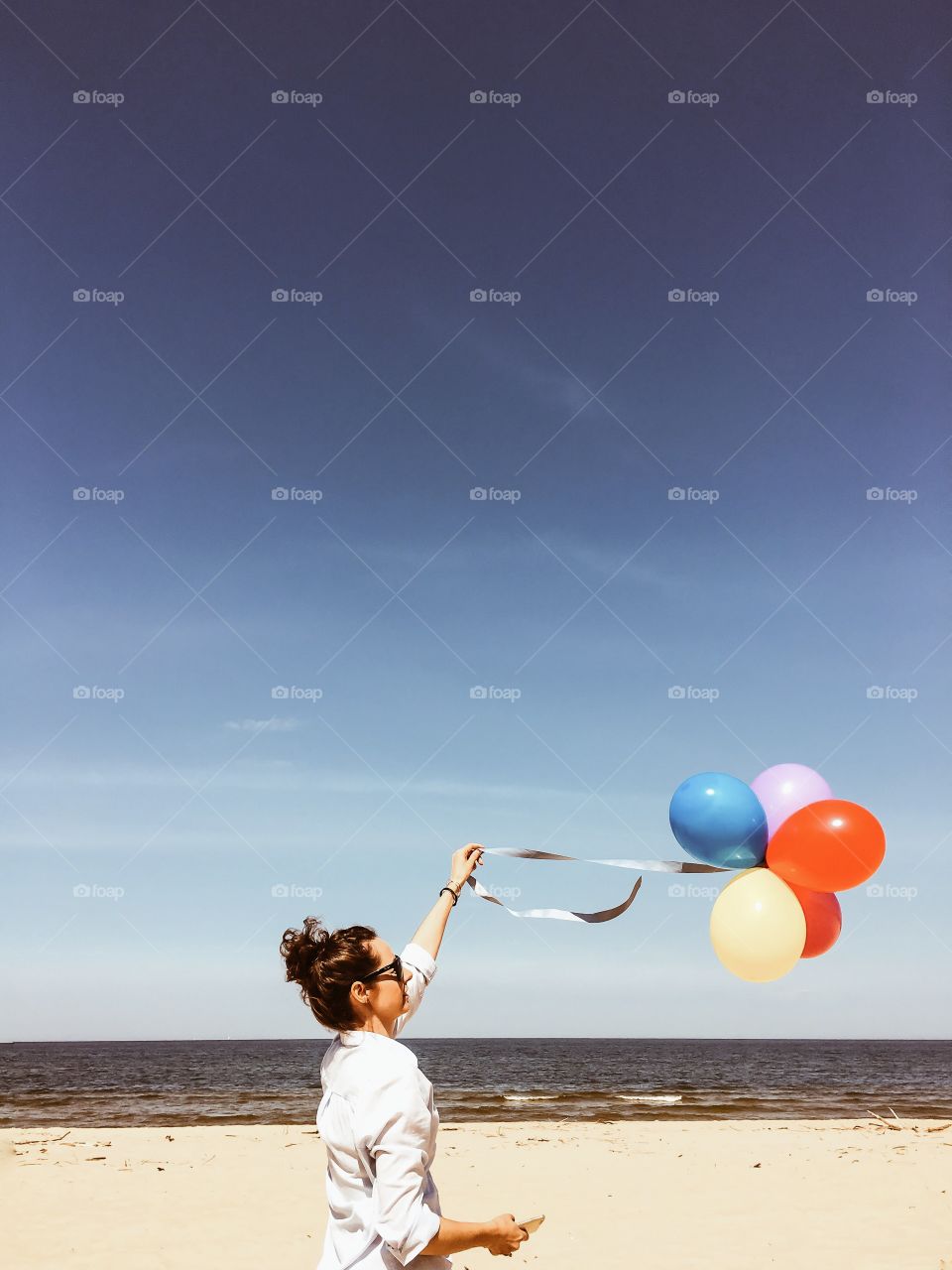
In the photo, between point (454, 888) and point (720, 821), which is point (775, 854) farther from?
point (454, 888)

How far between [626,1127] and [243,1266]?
855 centimetres

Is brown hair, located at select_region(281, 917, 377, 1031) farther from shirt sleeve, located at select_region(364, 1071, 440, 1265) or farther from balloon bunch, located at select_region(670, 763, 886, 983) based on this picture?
balloon bunch, located at select_region(670, 763, 886, 983)

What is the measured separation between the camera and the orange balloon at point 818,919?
4.09 metres

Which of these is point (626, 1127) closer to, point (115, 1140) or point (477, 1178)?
point (477, 1178)

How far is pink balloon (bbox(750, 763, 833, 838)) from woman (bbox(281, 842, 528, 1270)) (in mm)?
2280

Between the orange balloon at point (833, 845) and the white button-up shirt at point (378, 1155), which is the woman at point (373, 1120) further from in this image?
the orange balloon at point (833, 845)

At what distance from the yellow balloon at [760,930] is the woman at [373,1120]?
6.85ft

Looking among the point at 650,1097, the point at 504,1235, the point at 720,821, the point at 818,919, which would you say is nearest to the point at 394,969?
the point at 504,1235

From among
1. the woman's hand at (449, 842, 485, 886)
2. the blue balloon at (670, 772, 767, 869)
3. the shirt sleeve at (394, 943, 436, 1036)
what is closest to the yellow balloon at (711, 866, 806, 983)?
the blue balloon at (670, 772, 767, 869)

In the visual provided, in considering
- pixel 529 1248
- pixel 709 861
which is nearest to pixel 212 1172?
pixel 529 1248

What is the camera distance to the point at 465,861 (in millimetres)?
2844

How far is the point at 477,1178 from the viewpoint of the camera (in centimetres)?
916

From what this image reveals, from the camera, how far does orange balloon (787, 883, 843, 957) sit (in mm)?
4094

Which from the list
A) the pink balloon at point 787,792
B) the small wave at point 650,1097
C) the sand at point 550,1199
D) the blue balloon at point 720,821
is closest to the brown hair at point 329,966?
the blue balloon at point 720,821
